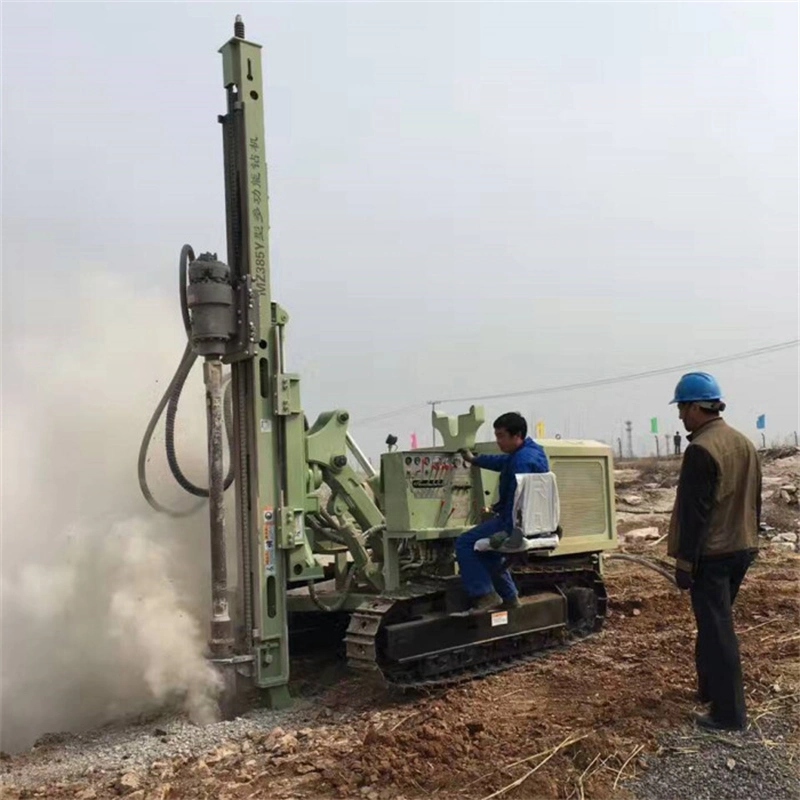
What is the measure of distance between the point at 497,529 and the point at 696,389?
1797mm

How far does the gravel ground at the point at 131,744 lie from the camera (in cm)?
505

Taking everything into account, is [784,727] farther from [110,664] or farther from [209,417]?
[110,664]

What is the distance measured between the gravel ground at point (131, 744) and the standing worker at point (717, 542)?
8.74 ft

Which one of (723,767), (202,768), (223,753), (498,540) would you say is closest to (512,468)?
(498,540)

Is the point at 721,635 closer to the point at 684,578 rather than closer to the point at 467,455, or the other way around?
the point at 684,578

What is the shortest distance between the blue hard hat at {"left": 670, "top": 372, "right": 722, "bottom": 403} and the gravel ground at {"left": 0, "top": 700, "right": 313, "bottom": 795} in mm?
3276

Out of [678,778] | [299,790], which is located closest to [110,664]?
[299,790]

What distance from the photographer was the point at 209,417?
19.4 ft

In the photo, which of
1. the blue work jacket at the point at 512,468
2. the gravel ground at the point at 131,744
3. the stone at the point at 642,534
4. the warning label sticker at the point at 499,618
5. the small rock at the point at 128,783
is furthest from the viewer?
the stone at the point at 642,534

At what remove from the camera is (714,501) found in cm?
496

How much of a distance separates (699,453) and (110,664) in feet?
14.4

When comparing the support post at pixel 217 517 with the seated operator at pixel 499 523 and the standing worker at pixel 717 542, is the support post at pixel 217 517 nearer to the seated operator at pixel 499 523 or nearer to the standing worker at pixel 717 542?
the seated operator at pixel 499 523

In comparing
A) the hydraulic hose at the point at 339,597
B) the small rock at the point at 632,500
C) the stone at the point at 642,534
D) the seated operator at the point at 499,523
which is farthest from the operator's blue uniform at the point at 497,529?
the small rock at the point at 632,500

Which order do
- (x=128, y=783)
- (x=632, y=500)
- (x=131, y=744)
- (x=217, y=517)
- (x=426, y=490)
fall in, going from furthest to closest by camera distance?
(x=632, y=500) → (x=426, y=490) → (x=217, y=517) → (x=131, y=744) → (x=128, y=783)
